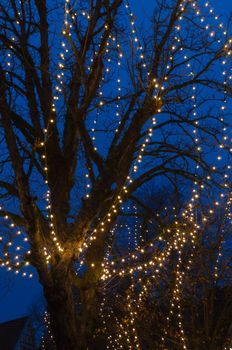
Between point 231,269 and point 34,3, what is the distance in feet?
18.0

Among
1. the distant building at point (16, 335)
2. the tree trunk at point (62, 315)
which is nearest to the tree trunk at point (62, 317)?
the tree trunk at point (62, 315)

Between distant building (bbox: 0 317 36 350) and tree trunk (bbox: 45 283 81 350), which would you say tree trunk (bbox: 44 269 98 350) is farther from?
distant building (bbox: 0 317 36 350)

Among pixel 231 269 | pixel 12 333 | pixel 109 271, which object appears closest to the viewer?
pixel 231 269

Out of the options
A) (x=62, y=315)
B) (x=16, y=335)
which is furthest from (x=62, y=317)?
(x=16, y=335)

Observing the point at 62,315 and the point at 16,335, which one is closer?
the point at 62,315

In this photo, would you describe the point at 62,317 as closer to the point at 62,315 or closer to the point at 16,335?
the point at 62,315

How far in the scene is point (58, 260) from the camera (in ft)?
22.1

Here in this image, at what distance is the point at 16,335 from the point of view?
3866 cm

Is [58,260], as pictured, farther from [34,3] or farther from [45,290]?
[34,3]

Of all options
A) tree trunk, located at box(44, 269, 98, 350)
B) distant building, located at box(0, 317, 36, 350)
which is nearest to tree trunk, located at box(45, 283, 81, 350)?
tree trunk, located at box(44, 269, 98, 350)

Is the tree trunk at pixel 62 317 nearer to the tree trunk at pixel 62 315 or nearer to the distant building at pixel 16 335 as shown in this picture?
the tree trunk at pixel 62 315

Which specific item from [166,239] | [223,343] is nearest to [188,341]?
[223,343]

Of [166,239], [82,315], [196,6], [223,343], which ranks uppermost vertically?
[196,6]

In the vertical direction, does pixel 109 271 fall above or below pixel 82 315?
above
